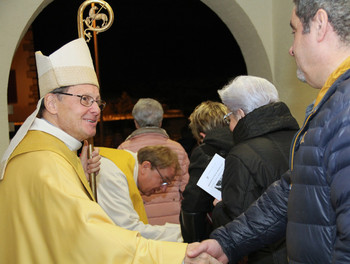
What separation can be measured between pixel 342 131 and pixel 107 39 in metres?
8.15

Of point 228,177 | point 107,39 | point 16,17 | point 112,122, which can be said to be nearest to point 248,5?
point 16,17

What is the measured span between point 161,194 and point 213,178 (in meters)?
0.98

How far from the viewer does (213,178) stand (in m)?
2.44

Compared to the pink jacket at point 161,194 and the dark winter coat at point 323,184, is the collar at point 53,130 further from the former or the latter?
the pink jacket at point 161,194

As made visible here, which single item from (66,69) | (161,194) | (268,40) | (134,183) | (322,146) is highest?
(268,40)

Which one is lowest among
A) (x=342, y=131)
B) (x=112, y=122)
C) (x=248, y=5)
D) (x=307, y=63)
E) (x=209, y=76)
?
(x=112, y=122)

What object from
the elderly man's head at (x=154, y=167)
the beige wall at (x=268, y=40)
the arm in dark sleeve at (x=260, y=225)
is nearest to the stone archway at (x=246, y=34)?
the beige wall at (x=268, y=40)

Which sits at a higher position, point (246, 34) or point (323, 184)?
point (246, 34)

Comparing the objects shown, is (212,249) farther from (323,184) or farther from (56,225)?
(323,184)

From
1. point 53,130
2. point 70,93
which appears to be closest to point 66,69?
point 70,93

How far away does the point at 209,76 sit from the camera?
1024 cm

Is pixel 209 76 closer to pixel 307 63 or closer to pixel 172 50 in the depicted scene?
pixel 172 50

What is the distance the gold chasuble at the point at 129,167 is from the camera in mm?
2818

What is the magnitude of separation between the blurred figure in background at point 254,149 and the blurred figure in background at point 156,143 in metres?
0.98
